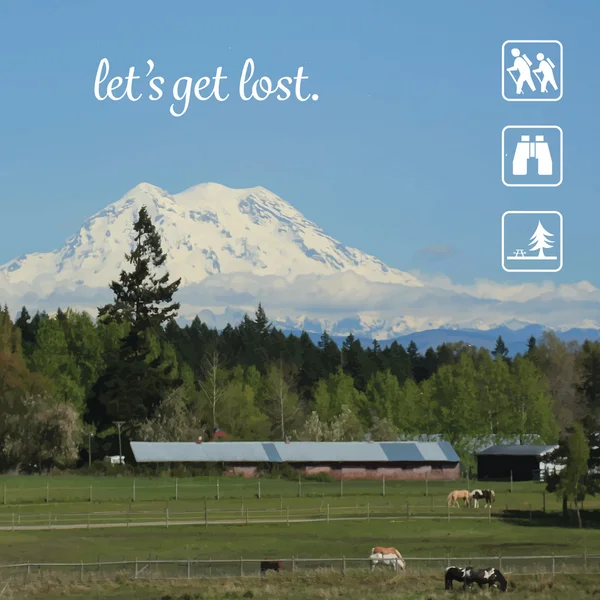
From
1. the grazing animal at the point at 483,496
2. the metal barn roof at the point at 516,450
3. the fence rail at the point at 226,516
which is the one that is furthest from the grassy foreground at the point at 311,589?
the metal barn roof at the point at 516,450

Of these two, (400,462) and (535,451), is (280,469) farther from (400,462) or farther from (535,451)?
(535,451)

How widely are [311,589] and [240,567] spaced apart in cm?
729

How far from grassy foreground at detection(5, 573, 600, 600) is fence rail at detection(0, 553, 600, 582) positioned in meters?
1.27

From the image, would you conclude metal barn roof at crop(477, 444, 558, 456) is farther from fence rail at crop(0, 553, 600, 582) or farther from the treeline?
fence rail at crop(0, 553, 600, 582)

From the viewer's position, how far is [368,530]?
75188mm

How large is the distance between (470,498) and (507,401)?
7015 cm

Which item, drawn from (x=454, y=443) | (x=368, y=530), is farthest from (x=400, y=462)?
(x=368, y=530)

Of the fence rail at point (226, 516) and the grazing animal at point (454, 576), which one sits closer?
the grazing animal at point (454, 576)

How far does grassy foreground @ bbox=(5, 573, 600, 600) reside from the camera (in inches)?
1919

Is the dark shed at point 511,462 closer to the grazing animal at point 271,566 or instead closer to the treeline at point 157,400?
the treeline at point 157,400

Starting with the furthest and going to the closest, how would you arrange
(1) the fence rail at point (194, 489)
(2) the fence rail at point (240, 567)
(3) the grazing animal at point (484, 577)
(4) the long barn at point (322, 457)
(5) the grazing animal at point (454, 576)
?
(4) the long barn at point (322, 457) < (1) the fence rail at point (194, 489) < (2) the fence rail at point (240, 567) < (5) the grazing animal at point (454, 576) < (3) the grazing animal at point (484, 577)

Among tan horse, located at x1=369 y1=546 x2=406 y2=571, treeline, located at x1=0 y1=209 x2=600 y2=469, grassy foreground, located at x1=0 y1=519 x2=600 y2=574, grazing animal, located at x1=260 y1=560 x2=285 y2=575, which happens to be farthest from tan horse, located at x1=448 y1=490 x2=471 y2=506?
treeline, located at x1=0 y1=209 x2=600 y2=469

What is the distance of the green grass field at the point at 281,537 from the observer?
51.4 metres

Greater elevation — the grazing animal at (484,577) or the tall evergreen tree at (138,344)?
the tall evergreen tree at (138,344)
